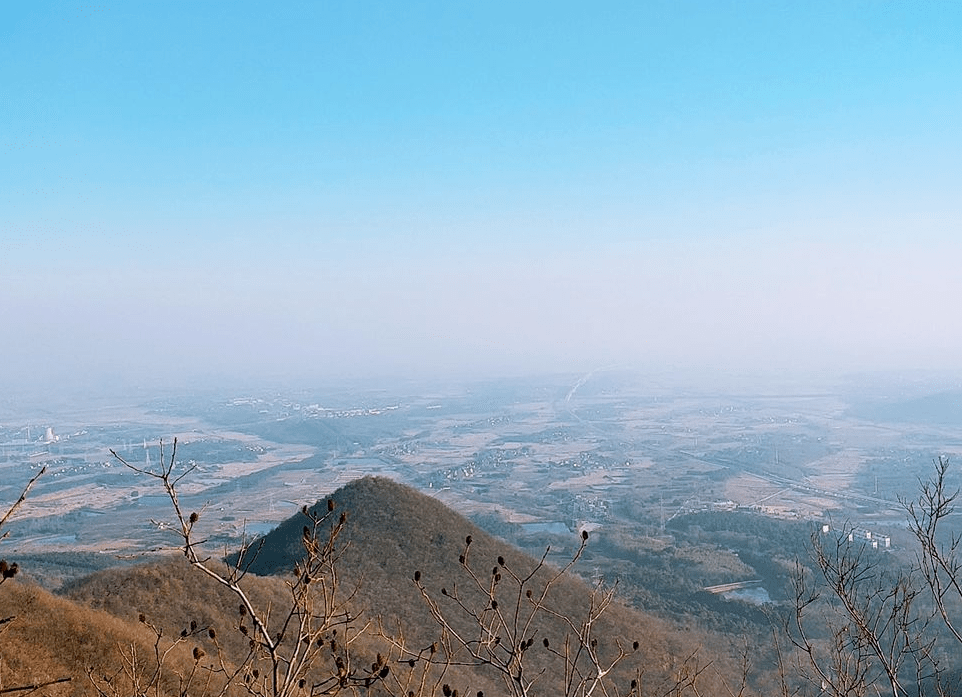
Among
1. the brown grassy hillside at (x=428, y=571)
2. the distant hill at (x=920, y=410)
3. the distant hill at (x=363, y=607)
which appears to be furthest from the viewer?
the distant hill at (x=920, y=410)

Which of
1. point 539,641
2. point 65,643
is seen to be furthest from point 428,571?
point 65,643

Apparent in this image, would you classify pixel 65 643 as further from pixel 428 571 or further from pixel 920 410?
pixel 920 410

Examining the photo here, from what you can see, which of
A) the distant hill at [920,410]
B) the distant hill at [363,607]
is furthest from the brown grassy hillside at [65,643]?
the distant hill at [920,410]

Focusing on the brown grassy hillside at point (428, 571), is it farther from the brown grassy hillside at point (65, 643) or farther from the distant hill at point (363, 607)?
the brown grassy hillside at point (65, 643)

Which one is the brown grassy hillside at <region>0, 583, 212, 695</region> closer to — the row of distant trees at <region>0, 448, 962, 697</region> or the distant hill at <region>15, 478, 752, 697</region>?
the distant hill at <region>15, 478, 752, 697</region>

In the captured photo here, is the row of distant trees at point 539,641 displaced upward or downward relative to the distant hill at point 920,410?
upward

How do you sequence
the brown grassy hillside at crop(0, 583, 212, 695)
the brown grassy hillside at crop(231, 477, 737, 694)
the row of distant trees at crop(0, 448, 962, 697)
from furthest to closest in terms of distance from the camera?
the brown grassy hillside at crop(231, 477, 737, 694) → the brown grassy hillside at crop(0, 583, 212, 695) → the row of distant trees at crop(0, 448, 962, 697)

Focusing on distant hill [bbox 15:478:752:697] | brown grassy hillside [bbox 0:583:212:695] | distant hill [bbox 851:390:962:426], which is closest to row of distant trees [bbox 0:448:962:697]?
distant hill [bbox 15:478:752:697]

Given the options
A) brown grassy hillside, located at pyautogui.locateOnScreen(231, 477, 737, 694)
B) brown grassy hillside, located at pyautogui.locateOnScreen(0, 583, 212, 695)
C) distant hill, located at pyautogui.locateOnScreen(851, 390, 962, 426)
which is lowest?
distant hill, located at pyautogui.locateOnScreen(851, 390, 962, 426)

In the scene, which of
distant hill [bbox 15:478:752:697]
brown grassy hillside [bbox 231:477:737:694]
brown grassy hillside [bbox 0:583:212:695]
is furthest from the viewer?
brown grassy hillside [bbox 231:477:737:694]

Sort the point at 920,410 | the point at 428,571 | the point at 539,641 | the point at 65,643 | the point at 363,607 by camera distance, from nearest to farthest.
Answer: the point at 65,643 → the point at 363,607 → the point at 539,641 → the point at 428,571 → the point at 920,410

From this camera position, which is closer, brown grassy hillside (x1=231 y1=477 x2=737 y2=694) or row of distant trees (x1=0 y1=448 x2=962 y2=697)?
row of distant trees (x1=0 y1=448 x2=962 y2=697)
